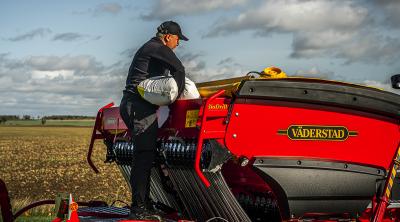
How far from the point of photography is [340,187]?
19.5 ft

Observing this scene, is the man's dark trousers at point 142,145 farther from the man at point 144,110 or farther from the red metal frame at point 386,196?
the red metal frame at point 386,196

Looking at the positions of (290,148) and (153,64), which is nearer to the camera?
(290,148)

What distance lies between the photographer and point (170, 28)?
6.04 metres

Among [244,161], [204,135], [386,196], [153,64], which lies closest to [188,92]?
[153,64]

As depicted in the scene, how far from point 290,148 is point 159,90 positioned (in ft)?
4.34

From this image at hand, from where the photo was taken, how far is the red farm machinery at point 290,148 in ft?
18.1

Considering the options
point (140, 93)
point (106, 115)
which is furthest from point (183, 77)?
point (106, 115)

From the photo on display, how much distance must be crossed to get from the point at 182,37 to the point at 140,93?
0.79 metres

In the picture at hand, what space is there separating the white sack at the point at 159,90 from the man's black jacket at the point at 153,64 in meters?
0.13

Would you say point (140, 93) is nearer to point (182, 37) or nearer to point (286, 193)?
point (182, 37)

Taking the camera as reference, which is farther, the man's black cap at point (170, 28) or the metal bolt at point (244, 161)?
the man's black cap at point (170, 28)

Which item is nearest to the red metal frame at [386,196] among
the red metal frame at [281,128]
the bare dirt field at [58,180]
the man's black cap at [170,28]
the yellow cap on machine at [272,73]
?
the red metal frame at [281,128]

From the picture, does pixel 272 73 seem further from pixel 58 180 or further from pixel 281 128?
pixel 58 180

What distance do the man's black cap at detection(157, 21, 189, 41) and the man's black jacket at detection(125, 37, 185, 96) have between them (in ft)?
0.35
